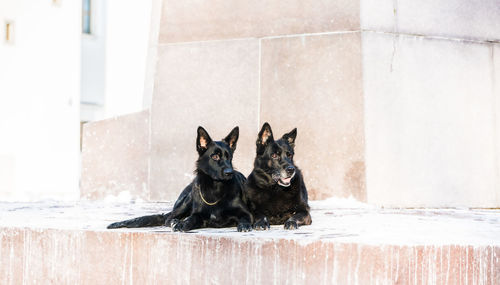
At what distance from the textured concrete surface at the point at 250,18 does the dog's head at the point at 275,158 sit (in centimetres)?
310

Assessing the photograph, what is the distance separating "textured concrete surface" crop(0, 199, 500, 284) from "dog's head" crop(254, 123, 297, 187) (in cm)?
48

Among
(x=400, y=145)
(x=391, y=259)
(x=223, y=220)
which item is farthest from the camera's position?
(x=400, y=145)

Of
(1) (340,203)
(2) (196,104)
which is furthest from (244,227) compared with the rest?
(2) (196,104)

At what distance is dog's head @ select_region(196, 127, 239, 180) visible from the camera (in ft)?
14.0

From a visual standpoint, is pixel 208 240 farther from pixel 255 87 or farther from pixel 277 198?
pixel 255 87

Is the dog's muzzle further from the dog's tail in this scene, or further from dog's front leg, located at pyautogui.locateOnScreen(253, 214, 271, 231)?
the dog's tail

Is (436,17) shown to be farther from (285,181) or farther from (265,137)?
(285,181)

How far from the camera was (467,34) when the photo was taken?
7.45m

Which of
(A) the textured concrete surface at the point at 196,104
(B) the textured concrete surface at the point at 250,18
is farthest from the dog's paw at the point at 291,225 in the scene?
(B) the textured concrete surface at the point at 250,18

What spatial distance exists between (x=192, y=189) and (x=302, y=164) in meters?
2.81

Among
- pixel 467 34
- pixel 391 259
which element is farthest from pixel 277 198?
pixel 467 34

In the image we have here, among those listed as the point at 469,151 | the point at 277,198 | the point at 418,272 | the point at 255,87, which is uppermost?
the point at 255,87

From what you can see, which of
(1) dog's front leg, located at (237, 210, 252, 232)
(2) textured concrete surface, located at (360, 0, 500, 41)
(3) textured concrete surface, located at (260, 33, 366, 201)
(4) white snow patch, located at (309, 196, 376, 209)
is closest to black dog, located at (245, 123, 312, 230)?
(1) dog's front leg, located at (237, 210, 252, 232)

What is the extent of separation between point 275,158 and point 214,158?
1.63 feet
